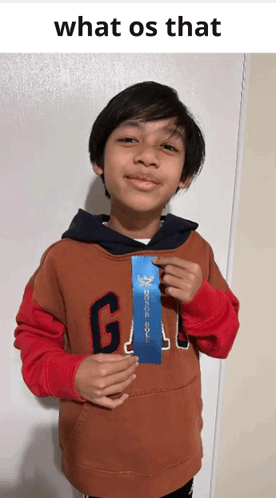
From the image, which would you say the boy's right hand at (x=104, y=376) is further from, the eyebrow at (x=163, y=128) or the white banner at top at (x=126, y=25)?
the white banner at top at (x=126, y=25)

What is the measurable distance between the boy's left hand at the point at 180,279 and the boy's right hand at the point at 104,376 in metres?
0.13

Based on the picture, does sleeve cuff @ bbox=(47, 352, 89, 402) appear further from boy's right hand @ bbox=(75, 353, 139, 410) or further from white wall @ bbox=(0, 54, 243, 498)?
white wall @ bbox=(0, 54, 243, 498)

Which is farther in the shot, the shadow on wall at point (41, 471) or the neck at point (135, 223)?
the shadow on wall at point (41, 471)

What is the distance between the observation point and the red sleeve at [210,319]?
0.65m

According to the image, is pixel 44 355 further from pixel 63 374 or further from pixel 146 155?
pixel 146 155

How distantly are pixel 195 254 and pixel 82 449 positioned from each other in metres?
0.41

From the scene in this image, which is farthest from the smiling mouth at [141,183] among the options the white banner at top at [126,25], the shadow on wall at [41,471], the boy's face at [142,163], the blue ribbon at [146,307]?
the shadow on wall at [41,471]

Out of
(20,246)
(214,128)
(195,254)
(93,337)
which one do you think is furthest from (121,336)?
(214,128)

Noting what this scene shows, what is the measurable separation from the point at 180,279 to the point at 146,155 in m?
0.21

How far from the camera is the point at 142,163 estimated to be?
0.63m

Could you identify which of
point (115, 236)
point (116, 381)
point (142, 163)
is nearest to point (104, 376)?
point (116, 381)

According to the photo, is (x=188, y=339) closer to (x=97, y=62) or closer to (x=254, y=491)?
(x=97, y=62)

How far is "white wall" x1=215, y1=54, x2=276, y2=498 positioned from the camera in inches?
37.0

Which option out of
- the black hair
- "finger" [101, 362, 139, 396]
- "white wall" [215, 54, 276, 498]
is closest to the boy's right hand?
"finger" [101, 362, 139, 396]
